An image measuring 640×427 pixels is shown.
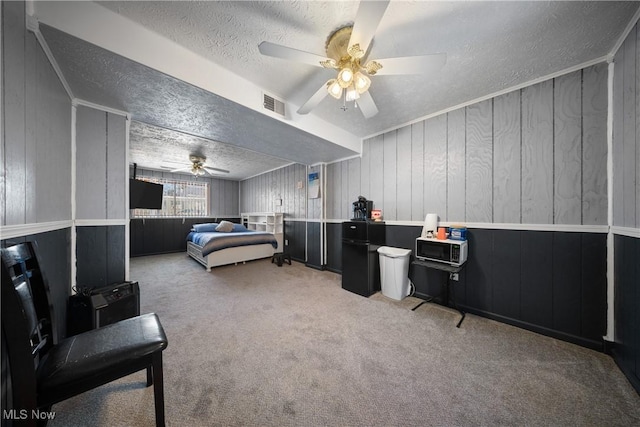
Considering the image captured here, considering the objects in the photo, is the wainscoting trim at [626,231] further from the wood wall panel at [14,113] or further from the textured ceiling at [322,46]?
the wood wall panel at [14,113]

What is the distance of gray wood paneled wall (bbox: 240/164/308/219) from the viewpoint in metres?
5.05

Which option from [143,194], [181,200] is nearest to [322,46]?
[143,194]

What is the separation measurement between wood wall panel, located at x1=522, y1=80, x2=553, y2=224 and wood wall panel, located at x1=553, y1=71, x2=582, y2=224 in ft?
0.13

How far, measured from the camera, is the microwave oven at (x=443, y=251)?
88.3 inches

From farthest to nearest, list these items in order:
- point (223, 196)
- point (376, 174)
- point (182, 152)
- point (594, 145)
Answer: point (223, 196) < point (182, 152) < point (376, 174) < point (594, 145)

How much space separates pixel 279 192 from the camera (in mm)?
5781

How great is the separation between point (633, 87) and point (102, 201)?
15.5 feet

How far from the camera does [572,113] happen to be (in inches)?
75.5

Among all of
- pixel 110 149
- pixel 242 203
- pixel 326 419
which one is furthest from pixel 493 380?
pixel 242 203

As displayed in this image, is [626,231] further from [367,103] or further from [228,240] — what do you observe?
[228,240]

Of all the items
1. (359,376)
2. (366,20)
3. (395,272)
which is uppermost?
(366,20)

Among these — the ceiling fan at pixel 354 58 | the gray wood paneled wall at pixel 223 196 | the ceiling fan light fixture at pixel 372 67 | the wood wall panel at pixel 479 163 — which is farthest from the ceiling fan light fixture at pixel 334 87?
A: the gray wood paneled wall at pixel 223 196

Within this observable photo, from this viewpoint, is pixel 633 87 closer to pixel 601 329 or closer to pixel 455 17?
pixel 455 17

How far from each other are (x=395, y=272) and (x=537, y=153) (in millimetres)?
1988
